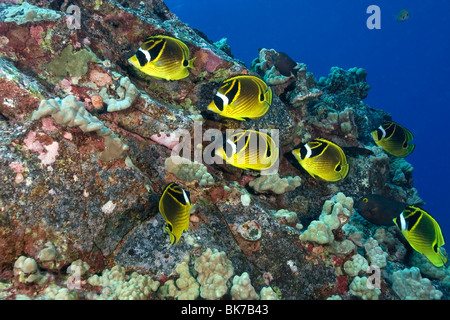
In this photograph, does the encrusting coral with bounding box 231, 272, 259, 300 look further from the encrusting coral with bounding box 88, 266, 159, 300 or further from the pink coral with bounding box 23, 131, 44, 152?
the pink coral with bounding box 23, 131, 44, 152

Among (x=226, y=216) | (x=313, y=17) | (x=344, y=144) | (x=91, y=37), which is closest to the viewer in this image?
(x=226, y=216)

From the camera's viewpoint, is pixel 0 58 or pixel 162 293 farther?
pixel 0 58

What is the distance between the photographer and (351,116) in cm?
517

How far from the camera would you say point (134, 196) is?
8.74 feet

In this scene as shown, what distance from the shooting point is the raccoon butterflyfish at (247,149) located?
7.54ft

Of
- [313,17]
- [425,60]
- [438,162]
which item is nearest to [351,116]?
[438,162]

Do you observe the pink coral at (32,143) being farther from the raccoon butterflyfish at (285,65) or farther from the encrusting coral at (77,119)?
the raccoon butterflyfish at (285,65)

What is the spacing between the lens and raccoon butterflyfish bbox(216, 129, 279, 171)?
2299mm

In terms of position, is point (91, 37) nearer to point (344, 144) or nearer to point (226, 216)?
point (226, 216)

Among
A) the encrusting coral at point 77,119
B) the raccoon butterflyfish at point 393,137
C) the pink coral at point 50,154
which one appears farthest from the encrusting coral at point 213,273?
the raccoon butterflyfish at point 393,137

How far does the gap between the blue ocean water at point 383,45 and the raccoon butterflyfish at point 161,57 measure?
63446mm

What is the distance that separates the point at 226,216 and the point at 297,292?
110 cm

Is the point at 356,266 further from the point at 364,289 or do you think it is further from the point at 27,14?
the point at 27,14

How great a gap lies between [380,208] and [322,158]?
144 cm
